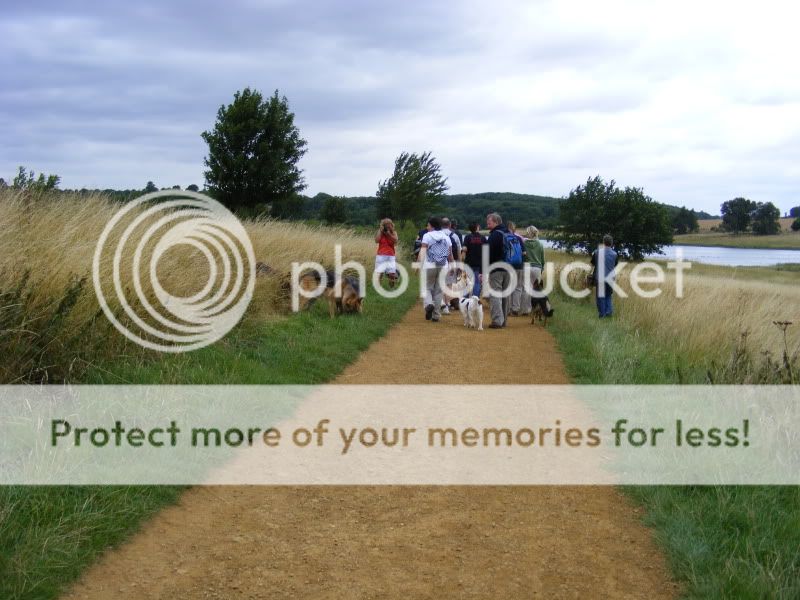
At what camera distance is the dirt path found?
159 inches

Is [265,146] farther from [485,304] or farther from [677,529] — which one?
[677,529]

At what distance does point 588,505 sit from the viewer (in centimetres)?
522

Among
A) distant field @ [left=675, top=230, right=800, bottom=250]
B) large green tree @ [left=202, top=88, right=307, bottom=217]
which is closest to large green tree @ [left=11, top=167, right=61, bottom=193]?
large green tree @ [left=202, top=88, right=307, bottom=217]

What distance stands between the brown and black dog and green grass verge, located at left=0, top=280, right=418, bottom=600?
224 mm

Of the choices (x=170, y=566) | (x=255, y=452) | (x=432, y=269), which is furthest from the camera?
(x=432, y=269)

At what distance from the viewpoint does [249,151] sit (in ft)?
119

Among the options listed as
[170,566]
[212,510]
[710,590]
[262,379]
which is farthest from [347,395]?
[710,590]

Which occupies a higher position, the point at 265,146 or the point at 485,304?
the point at 265,146

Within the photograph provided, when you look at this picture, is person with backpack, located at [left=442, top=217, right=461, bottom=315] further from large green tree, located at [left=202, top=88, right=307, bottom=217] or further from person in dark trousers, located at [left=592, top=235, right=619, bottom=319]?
large green tree, located at [left=202, top=88, right=307, bottom=217]

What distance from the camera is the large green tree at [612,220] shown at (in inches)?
1925

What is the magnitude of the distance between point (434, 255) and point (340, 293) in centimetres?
206

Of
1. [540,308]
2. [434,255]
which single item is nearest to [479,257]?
[434,255]

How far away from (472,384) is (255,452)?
11.2ft

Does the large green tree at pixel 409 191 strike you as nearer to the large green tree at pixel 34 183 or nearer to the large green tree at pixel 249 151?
the large green tree at pixel 249 151
